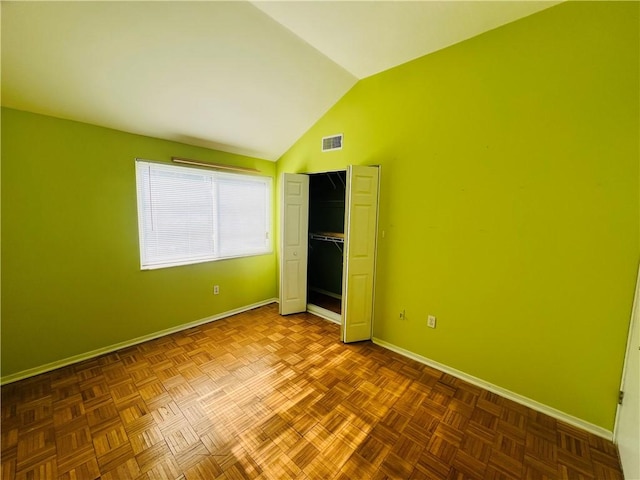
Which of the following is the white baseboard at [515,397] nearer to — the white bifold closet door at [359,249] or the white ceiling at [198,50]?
the white bifold closet door at [359,249]

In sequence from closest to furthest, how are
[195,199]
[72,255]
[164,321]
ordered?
Result: 1. [72,255]
2. [164,321]
3. [195,199]

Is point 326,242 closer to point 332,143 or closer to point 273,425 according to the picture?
point 332,143

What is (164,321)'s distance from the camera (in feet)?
9.65

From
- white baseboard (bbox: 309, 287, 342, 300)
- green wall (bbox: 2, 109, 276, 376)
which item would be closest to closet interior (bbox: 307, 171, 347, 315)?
white baseboard (bbox: 309, 287, 342, 300)

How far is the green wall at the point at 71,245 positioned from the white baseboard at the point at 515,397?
2.82 meters

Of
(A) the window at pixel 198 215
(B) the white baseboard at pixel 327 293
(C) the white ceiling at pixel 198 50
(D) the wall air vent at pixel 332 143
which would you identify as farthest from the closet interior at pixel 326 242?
(C) the white ceiling at pixel 198 50

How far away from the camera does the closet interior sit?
166 inches

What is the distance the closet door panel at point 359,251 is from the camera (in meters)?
2.69

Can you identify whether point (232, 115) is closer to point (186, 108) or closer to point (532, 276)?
point (186, 108)

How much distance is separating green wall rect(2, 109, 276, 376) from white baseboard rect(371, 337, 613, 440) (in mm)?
2825

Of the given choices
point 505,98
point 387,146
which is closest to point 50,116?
point 387,146

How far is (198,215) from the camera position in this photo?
3182 millimetres

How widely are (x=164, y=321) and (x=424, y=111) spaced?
11.8 feet

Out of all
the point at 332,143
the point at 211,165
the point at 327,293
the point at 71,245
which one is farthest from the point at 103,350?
the point at 332,143
